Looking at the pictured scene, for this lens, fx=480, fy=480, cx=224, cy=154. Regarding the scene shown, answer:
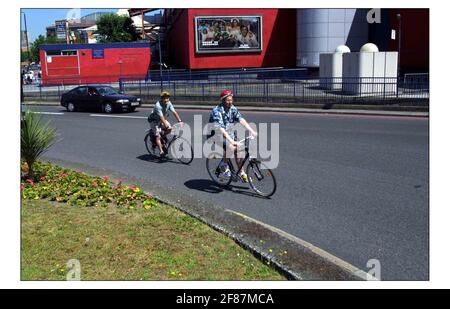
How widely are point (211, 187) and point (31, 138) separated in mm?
3291

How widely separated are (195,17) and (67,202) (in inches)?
1602

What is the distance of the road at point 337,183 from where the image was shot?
236 inches

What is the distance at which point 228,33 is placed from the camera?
4647 centimetres

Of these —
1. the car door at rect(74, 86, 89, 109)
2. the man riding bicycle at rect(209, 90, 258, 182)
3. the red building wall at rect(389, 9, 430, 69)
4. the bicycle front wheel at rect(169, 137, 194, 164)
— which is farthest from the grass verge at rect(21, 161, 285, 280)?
the red building wall at rect(389, 9, 430, 69)

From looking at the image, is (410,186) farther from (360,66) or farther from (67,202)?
(360,66)

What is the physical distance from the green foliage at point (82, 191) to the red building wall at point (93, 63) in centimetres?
3496

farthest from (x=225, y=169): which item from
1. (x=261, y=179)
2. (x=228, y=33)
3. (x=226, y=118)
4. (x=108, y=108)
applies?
(x=228, y=33)

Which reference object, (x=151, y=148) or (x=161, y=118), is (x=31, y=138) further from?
(x=151, y=148)

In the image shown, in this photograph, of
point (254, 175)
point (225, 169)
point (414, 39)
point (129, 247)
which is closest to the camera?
point (129, 247)

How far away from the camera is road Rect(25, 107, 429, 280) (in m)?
5.98

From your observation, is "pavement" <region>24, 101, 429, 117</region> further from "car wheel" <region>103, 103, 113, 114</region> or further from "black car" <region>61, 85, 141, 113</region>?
"car wheel" <region>103, 103, 113, 114</region>

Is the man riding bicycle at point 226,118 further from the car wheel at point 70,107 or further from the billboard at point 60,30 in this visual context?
the billboard at point 60,30

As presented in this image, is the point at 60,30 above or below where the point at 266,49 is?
above

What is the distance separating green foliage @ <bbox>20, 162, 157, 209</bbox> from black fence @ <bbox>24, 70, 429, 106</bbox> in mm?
15999
